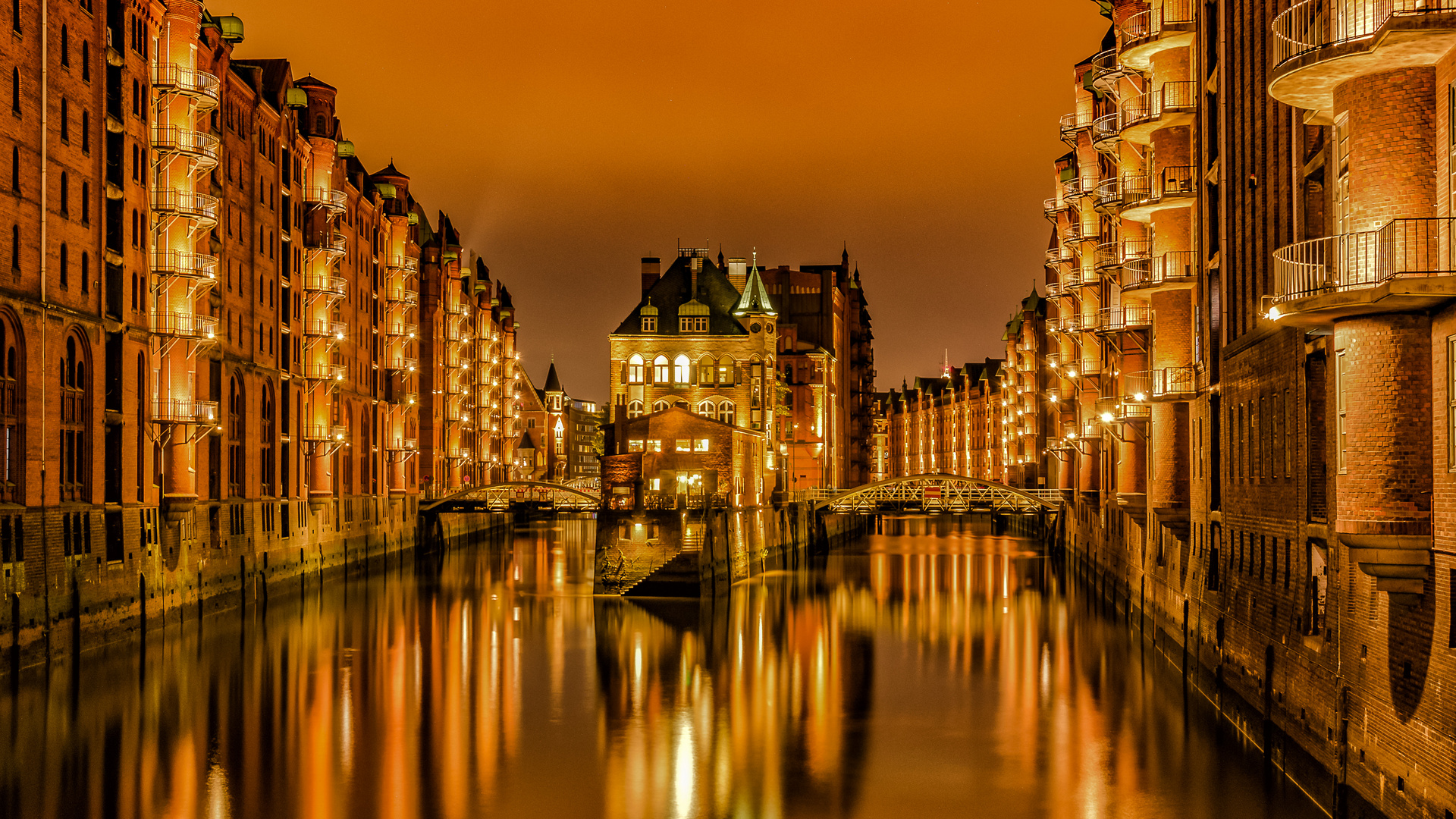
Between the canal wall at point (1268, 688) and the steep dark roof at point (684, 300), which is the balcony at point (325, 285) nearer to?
the steep dark roof at point (684, 300)

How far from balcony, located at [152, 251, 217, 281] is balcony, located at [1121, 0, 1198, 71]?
102 ft

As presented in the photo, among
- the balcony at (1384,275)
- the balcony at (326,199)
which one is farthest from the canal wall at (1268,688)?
the balcony at (326,199)

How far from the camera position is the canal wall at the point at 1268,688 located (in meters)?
20.9

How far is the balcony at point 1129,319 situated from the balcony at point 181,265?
30.7 m

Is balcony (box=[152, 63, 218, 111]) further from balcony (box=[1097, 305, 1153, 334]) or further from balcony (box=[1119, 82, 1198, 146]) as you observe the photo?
balcony (box=[1097, 305, 1153, 334])

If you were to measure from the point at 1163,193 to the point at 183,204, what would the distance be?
3153 centimetres

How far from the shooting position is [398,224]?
275ft

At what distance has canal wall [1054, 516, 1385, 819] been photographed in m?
20.9

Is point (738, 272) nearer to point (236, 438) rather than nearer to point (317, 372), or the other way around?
point (317, 372)

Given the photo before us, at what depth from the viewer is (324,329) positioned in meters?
67.4

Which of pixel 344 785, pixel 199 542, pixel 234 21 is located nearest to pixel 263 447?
pixel 199 542

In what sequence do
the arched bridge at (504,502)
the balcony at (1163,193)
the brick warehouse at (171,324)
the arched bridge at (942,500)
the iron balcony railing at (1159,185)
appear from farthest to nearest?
the arched bridge at (942,500) < the arched bridge at (504,502) < the iron balcony railing at (1159,185) < the balcony at (1163,193) < the brick warehouse at (171,324)

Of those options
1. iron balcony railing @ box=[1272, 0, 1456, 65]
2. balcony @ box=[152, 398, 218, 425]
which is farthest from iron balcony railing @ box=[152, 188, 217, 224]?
iron balcony railing @ box=[1272, 0, 1456, 65]

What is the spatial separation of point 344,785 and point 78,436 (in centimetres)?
1907
